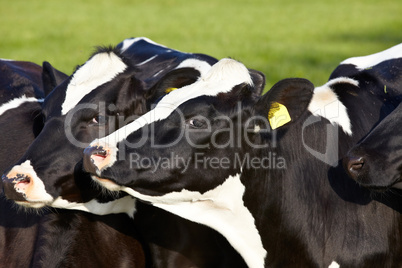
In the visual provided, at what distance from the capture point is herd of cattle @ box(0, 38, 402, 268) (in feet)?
12.1

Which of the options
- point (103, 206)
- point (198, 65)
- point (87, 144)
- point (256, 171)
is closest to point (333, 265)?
point (256, 171)

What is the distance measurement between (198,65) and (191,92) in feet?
3.97

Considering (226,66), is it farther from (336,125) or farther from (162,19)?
(162,19)

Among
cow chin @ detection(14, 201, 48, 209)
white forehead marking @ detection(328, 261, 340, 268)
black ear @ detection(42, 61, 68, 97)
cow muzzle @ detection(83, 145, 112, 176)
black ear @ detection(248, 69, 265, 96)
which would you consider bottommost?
white forehead marking @ detection(328, 261, 340, 268)

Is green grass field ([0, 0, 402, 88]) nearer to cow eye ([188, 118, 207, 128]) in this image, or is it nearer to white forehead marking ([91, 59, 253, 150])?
white forehead marking ([91, 59, 253, 150])

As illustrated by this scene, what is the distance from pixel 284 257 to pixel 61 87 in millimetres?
1662

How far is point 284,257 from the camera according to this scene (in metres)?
3.90

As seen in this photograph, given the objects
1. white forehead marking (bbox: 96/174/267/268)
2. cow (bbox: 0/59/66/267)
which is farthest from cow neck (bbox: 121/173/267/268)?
cow (bbox: 0/59/66/267)

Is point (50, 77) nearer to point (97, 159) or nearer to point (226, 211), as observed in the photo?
point (97, 159)

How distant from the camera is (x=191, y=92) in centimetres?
Result: 378

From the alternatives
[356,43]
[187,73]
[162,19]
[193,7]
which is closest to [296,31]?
[356,43]

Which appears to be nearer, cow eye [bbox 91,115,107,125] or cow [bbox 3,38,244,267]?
cow [bbox 3,38,244,267]

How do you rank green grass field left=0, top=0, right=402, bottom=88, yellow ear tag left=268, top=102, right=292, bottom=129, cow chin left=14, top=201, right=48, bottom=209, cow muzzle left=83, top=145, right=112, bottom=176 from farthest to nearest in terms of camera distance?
green grass field left=0, top=0, right=402, bottom=88 → cow chin left=14, top=201, right=48, bottom=209 → yellow ear tag left=268, top=102, right=292, bottom=129 → cow muzzle left=83, top=145, right=112, bottom=176

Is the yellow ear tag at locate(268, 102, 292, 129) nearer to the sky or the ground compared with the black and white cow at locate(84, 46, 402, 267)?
nearer to the sky
